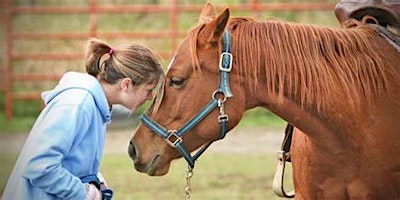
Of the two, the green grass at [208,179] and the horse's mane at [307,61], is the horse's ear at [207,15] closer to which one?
the horse's mane at [307,61]

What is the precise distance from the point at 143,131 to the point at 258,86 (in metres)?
0.51

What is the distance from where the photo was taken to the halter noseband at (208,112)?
378 centimetres

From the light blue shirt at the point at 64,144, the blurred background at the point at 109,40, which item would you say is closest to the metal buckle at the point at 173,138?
the light blue shirt at the point at 64,144

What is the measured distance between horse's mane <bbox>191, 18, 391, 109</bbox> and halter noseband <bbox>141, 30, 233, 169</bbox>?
1.6 inches

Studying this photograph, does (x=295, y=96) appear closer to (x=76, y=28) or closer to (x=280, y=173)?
(x=280, y=173)

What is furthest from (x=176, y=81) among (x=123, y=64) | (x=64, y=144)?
(x=64, y=144)

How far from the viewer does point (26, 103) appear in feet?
39.7

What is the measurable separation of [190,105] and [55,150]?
63cm

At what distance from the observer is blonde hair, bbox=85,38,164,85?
3.82m

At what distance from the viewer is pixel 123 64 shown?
12.6 ft

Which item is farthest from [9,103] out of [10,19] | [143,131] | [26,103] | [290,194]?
[143,131]

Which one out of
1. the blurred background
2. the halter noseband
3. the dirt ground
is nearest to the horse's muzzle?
the halter noseband

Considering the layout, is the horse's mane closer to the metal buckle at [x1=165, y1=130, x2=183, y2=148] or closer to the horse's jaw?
the metal buckle at [x1=165, y1=130, x2=183, y2=148]

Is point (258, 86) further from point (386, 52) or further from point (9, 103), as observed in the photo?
point (9, 103)
